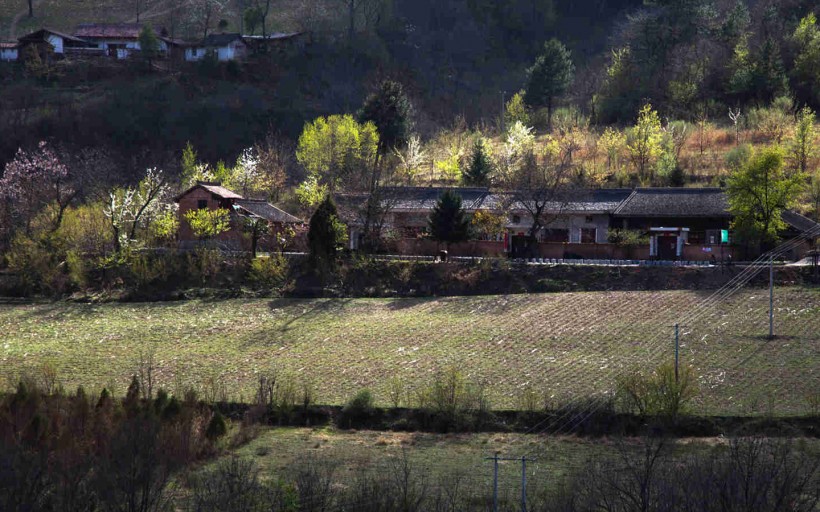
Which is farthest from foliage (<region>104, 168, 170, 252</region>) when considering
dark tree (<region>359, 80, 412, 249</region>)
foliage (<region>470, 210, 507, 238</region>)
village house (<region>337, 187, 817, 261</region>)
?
dark tree (<region>359, 80, 412, 249</region>)

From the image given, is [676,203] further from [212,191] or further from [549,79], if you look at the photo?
[549,79]

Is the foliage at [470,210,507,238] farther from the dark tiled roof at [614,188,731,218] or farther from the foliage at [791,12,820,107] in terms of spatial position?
the foliage at [791,12,820,107]

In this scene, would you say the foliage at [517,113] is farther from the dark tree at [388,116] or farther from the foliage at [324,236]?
the foliage at [324,236]

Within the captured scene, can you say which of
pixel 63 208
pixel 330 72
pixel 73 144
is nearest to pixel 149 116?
pixel 73 144

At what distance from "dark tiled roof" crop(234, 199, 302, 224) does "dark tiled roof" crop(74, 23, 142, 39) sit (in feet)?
155

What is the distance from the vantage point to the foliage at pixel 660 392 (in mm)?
35688

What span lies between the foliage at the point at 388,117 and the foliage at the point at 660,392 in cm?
4849

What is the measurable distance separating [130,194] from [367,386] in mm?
31102

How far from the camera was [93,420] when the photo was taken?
3372cm

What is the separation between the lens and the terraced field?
129ft

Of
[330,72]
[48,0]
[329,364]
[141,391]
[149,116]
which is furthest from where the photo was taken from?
[48,0]

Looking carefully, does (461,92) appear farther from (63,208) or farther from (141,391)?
(141,391)

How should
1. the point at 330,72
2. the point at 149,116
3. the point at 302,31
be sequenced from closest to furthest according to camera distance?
the point at 149,116, the point at 330,72, the point at 302,31

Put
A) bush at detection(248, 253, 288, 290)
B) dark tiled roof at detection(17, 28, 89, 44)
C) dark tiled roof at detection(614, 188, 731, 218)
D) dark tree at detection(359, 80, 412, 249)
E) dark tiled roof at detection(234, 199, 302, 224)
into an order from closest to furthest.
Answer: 1. bush at detection(248, 253, 288, 290)
2. dark tiled roof at detection(614, 188, 731, 218)
3. dark tiled roof at detection(234, 199, 302, 224)
4. dark tree at detection(359, 80, 412, 249)
5. dark tiled roof at detection(17, 28, 89, 44)
